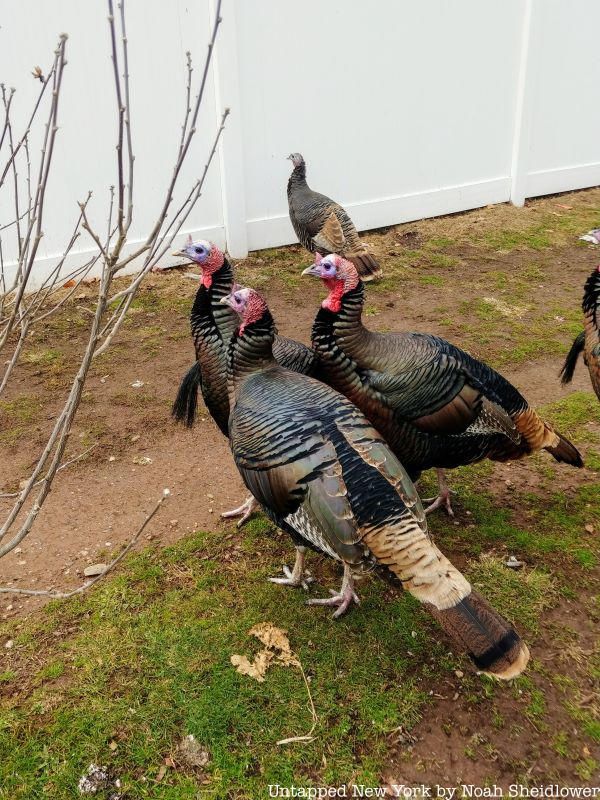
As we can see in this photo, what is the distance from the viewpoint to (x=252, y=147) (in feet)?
25.6

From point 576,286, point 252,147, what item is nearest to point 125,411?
point 252,147

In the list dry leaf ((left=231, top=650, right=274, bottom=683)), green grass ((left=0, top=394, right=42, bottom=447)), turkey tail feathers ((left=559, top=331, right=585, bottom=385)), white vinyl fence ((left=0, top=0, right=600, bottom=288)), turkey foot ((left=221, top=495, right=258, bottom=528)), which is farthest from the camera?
white vinyl fence ((left=0, top=0, right=600, bottom=288))

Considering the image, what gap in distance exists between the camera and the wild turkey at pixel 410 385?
354 cm

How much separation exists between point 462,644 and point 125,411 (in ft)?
11.2

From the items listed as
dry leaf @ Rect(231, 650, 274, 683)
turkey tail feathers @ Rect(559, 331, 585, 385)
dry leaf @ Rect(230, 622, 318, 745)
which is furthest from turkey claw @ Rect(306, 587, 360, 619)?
turkey tail feathers @ Rect(559, 331, 585, 385)

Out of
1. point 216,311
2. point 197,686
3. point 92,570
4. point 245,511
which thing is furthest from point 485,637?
point 216,311

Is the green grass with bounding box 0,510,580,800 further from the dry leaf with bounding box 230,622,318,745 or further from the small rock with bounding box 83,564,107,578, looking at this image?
the small rock with bounding box 83,564,107,578

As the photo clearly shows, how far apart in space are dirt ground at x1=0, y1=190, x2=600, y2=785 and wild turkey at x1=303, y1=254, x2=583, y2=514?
66 centimetres

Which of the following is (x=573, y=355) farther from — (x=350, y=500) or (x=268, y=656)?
(x=268, y=656)

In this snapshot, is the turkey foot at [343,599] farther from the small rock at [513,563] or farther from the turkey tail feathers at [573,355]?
the turkey tail feathers at [573,355]

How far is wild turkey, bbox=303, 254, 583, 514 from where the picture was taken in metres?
3.54

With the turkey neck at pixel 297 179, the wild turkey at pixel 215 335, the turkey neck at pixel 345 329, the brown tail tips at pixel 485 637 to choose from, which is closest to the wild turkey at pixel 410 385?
the turkey neck at pixel 345 329

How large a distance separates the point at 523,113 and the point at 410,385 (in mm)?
7651

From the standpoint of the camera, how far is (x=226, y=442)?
4871 mm
